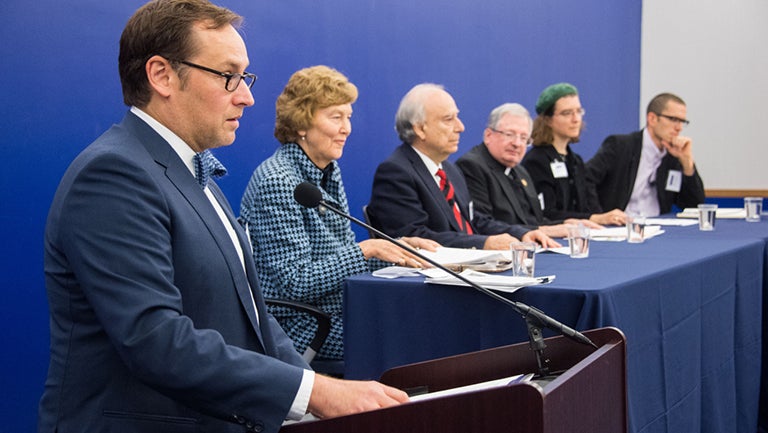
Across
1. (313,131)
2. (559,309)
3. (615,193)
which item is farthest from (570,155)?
(559,309)

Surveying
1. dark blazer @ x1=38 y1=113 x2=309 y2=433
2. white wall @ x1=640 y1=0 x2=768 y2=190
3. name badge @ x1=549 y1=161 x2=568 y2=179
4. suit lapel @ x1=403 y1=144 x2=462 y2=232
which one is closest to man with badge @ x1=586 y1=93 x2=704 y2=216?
name badge @ x1=549 y1=161 x2=568 y2=179

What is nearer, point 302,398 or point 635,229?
point 302,398

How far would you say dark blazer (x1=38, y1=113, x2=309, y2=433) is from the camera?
4.03 ft

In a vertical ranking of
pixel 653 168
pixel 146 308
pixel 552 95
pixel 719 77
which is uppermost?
pixel 719 77

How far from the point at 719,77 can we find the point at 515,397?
7.62 metres

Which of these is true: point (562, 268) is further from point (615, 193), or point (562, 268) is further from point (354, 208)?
point (615, 193)

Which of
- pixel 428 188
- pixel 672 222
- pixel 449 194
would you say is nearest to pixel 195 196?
pixel 428 188

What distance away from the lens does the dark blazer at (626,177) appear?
17.5 ft

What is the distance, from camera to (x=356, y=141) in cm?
454

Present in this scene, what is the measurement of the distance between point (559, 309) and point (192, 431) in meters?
1.05

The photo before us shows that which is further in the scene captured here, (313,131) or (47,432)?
(313,131)

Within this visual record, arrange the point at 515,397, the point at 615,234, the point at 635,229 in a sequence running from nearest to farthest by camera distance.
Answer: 1. the point at 515,397
2. the point at 635,229
3. the point at 615,234

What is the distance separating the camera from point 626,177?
211 inches

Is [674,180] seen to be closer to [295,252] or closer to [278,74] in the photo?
[278,74]
